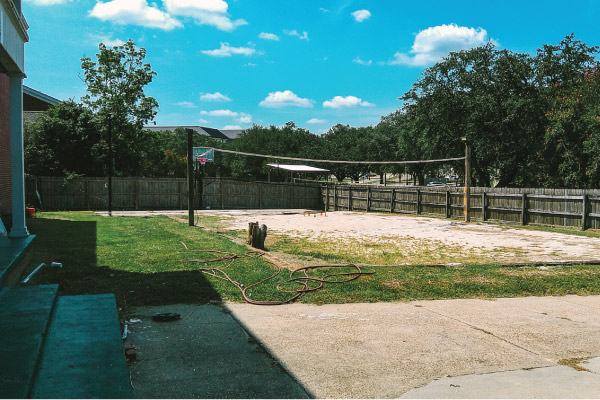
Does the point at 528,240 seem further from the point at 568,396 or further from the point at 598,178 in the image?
the point at 598,178

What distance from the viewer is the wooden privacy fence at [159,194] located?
2869 centimetres

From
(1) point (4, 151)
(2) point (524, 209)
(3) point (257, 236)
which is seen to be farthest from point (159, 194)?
(2) point (524, 209)

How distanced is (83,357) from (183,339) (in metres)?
A: 1.44

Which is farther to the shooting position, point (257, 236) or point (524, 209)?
point (524, 209)

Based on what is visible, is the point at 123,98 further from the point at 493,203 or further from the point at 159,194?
the point at 493,203

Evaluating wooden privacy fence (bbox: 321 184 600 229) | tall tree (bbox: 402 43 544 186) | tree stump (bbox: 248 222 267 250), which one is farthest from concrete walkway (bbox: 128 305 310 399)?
tall tree (bbox: 402 43 544 186)

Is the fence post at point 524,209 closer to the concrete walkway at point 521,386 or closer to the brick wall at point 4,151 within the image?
the concrete walkway at point 521,386

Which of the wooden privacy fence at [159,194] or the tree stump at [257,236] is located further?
the wooden privacy fence at [159,194]

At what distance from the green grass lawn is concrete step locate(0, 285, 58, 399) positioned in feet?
→ 4.52

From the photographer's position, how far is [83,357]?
339 cm

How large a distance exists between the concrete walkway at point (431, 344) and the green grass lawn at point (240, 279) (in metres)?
0.55

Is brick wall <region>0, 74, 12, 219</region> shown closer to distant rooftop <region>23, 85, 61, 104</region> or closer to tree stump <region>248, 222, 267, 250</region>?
tree stump <region>248, 222, 267, 250</region>

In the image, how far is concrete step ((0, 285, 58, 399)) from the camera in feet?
9.02

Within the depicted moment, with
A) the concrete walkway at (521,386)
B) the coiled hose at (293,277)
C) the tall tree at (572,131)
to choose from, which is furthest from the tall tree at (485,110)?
the concrete walkway at (521,386)
